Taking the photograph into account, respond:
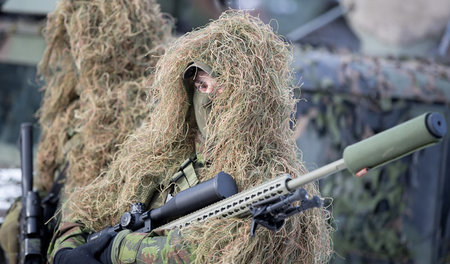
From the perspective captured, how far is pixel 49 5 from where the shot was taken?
242 inches

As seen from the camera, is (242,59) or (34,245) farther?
(34,245)

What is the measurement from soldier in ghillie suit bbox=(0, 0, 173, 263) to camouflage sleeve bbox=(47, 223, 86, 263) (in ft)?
1.57

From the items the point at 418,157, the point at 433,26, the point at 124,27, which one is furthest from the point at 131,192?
the point at 433,26

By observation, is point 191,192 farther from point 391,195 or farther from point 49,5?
point 49,5

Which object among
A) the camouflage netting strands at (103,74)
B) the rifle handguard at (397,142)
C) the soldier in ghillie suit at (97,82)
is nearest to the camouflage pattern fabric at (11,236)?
the soldier in ghillie suit at (97,82)

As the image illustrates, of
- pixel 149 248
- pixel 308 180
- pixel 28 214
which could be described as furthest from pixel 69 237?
pixel 308 180

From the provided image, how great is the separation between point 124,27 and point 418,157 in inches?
128

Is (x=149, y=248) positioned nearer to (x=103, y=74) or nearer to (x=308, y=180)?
(x=308, y=180)

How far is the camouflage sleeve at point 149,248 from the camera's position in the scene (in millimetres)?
2523

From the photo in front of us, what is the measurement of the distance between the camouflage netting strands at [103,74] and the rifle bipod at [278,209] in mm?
1341

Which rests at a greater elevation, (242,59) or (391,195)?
(242,59)

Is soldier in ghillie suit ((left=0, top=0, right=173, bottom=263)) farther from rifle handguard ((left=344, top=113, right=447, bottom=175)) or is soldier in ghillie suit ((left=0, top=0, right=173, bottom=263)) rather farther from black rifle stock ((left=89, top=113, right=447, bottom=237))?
rifle handguard ((left=344, top=113, right=447, bottom=175))

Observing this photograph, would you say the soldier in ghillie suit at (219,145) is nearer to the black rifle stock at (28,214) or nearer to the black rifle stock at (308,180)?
the black rifle stock at (308,180)

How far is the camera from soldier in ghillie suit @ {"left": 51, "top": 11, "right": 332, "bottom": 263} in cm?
251
